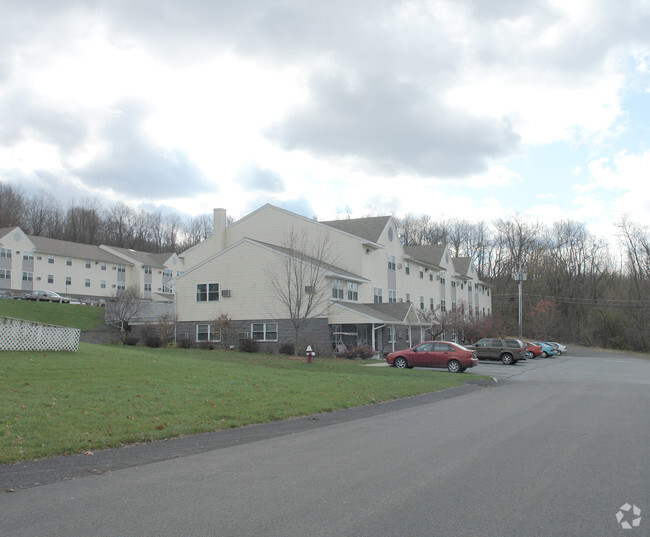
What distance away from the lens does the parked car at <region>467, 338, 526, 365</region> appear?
39281 mm

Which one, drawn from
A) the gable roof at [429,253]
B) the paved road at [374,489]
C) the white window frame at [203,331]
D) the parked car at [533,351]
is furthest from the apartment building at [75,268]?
the paved road at [374,489]

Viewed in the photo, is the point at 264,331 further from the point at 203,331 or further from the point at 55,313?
the point at 55,313

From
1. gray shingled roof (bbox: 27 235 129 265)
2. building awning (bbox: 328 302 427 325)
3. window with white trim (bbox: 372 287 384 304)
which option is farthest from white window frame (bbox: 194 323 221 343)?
gray shingled roof (bbox: 27 235 129 265)

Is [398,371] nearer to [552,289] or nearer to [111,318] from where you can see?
[111,318]

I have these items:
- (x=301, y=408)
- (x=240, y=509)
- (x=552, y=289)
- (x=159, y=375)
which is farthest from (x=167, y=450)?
(x=552, y=289)

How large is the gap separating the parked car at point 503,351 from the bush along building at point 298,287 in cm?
514

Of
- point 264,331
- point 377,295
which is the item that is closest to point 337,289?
point 264,331

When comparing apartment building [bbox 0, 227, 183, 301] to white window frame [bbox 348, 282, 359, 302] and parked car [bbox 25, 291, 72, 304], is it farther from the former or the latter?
white window frame [bbox 348, 282, 359, 302]

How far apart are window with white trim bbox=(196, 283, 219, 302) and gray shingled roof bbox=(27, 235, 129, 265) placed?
110ft

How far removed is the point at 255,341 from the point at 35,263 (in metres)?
40.1

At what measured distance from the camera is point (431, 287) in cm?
5588

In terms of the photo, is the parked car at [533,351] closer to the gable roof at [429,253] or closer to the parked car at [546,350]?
the parked car at [546,350]

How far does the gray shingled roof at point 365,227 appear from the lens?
44294 millimetres

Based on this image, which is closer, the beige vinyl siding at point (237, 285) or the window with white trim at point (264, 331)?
the window with white trim at point (264, 331)
